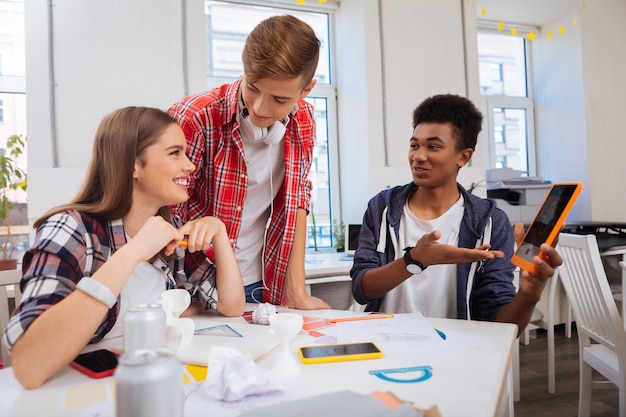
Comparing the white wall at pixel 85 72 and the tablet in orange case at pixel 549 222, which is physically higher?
the white wall at pixel 85 72

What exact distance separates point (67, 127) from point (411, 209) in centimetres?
198

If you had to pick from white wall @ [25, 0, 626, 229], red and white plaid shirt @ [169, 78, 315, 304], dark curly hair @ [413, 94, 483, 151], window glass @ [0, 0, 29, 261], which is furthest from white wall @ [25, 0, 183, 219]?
dark curly hair @ [413, 94, 483, 151]

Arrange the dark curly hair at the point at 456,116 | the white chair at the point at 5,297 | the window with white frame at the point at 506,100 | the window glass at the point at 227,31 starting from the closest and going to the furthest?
1. the white chair at the point at 5,297
2. the dark curly hair at the point at 456,116
3. the window glass at the point at 227,31
4. the window with white frame at the point at 506,100

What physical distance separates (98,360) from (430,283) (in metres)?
1.00

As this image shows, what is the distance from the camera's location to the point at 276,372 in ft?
2.66

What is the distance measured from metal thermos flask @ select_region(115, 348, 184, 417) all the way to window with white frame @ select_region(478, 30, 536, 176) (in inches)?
155

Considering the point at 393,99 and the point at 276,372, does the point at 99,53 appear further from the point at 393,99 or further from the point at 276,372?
the point at 276,372

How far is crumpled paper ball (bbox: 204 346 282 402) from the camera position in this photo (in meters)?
0.70

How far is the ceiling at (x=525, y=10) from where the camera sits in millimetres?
3805

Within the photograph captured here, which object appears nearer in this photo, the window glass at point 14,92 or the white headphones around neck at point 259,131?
the white headphones around neck at point 259,131

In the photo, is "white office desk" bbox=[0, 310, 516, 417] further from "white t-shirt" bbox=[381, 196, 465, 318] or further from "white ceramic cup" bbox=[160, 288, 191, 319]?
"white t-shirt" bbox=[381, 196, 465, 318]

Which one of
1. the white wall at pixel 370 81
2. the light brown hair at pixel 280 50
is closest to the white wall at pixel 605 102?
the white wall at pixel 370 81

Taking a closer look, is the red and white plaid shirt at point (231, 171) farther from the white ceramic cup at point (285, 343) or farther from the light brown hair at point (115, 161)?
the white ceramic cup at point (285, 343)

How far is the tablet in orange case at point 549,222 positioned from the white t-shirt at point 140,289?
94cm
